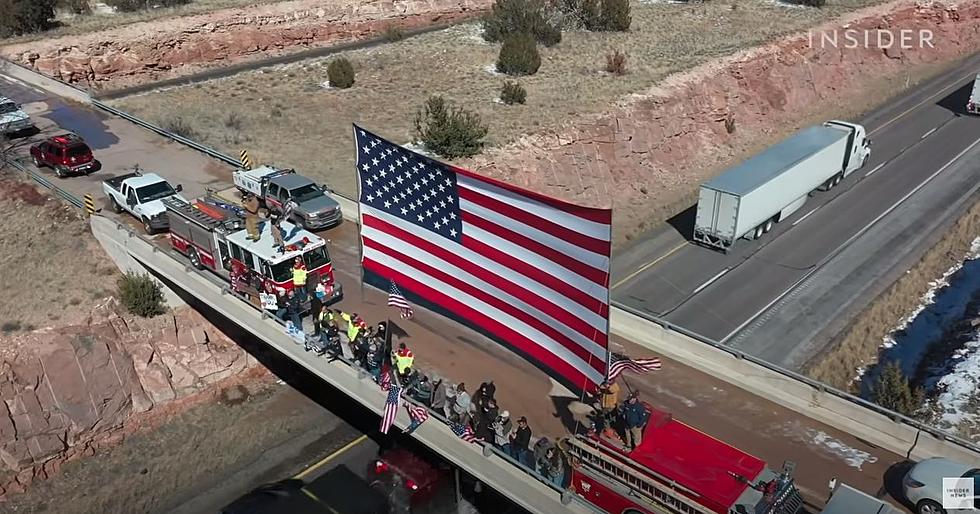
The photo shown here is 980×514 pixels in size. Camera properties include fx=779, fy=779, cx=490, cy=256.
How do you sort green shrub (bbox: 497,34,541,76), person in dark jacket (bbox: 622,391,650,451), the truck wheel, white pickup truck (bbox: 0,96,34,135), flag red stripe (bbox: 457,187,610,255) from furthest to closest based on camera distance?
green shrub (bbox: 497,34,541,76) < white pickup truck (bbox: 0,96,34,135) < the truck wheel < person in dark jacket (bbox: 622,391,650,451) < flag red stripe (bbox: 457,187,610,255)

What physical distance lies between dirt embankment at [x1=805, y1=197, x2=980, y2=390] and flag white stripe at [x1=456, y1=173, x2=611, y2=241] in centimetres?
1464

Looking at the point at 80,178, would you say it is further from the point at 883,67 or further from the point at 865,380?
the point at 883,67

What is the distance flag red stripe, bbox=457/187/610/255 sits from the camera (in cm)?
1516

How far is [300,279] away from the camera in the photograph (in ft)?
72.4

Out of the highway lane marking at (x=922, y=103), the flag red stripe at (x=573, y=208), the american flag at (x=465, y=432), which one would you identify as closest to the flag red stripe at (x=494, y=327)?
the american flag at (x=465, y=432)

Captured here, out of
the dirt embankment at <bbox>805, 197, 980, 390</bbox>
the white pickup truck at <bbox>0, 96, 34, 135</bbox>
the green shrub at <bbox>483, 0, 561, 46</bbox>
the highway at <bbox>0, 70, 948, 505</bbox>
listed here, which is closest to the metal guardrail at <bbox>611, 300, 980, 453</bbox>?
the highway at <bbox>0, 70, 948, 505</bbox>

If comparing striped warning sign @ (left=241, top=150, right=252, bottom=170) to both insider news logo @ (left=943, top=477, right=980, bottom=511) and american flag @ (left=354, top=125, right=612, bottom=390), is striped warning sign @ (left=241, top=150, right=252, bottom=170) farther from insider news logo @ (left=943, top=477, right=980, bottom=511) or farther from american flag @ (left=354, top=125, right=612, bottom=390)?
insider news logo @ (left=943, top=477, right=980, bottom=511)

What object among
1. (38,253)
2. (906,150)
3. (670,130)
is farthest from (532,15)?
(38,253)

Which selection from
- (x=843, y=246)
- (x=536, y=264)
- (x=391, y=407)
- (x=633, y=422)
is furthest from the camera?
(x=843, y=246)

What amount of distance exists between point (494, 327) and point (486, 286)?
0.99 metres

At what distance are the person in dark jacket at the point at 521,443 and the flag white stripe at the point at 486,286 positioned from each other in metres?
2.16

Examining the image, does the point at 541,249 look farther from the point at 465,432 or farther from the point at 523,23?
the point at 523,23

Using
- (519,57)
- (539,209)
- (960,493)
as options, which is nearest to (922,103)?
(519,57)

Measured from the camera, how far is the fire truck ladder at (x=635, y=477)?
14508mm
